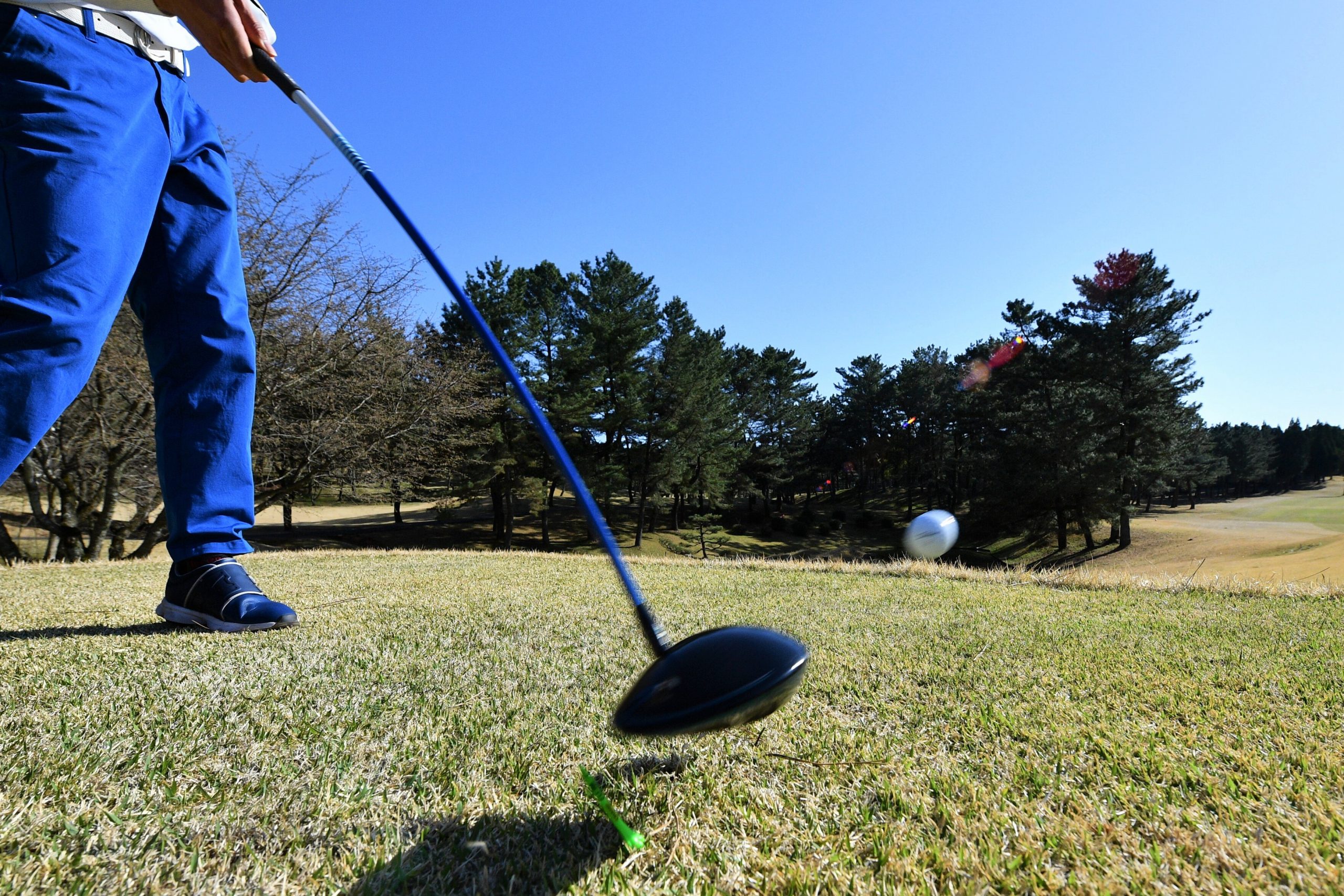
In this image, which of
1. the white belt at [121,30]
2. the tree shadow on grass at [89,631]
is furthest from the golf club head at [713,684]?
the white belt at [121,30]

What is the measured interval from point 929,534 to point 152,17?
247 inches

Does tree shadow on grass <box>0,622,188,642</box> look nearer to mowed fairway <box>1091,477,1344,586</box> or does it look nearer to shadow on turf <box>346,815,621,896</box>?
shadow on turf <box>346,815,621,896</box>

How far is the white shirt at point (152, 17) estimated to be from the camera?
5.09ft

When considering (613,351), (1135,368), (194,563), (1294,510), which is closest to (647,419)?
(613,351)

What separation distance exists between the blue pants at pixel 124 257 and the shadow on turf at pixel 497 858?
1262mm

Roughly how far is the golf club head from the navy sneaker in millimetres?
1514

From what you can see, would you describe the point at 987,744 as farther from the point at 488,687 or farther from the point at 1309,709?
the point at 488,687

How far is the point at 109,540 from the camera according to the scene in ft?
30.9

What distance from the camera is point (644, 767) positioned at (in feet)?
3.47

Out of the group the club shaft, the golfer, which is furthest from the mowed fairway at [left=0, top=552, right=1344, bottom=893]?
the golfer

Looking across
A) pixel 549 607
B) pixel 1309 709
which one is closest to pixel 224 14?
pixel 549 607

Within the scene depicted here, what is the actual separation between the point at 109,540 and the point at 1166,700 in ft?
39.7

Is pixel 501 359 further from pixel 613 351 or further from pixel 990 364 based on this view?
pixel 990 364

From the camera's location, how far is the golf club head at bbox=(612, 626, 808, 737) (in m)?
0.84
